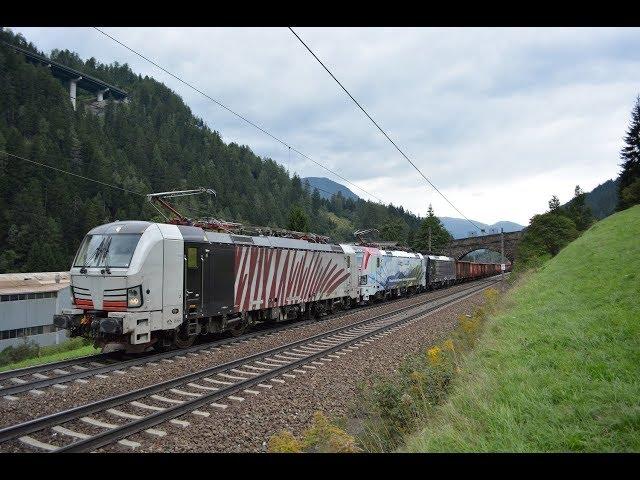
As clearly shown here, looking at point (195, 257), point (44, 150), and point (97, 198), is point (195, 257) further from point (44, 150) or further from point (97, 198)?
point (44, 150)

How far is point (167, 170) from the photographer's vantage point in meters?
114

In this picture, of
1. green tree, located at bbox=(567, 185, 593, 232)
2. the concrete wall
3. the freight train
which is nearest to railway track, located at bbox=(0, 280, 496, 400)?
the freight train

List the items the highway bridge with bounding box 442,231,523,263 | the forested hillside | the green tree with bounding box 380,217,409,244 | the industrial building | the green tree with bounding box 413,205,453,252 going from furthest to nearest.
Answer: the green tree with bounding box 380,217,409,244 → the green tree with bounding box 413,205,453,252 → the highway bridge with bounding box 442,231,523,263 → the forested hillside → the industrial building

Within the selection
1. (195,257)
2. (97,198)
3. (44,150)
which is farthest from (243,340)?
(44,150)

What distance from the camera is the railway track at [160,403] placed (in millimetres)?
6215

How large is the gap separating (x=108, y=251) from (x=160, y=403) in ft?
15.9

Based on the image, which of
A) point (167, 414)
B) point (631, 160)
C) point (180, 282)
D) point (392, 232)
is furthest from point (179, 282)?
point (392, 232)

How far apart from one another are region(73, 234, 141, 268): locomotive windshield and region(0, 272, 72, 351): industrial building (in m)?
35.8

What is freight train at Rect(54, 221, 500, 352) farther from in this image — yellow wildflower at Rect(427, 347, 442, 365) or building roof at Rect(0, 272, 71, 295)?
building roof at Rect(0, 272, 71, 295)

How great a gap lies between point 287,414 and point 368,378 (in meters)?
2.94

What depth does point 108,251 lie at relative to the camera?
1139 cm

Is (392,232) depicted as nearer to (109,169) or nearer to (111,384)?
(109,169)

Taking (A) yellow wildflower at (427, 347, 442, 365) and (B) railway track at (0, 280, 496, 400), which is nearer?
(B) railway track at (0, 280, 496, 400)

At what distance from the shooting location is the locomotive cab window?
12.6 metres
